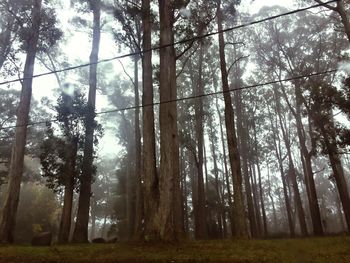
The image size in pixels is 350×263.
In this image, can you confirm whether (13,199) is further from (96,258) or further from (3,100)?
(3,100)

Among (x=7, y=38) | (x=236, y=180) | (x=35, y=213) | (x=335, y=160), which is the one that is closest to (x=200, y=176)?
(x=335, y=160)

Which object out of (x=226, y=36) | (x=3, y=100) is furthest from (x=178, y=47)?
(x=3, y=100)

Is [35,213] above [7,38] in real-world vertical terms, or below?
below

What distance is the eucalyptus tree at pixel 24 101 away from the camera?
12344mm

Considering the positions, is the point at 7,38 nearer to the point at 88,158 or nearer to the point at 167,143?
the point at 88,158

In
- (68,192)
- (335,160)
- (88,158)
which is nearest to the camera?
Result: (68,192)

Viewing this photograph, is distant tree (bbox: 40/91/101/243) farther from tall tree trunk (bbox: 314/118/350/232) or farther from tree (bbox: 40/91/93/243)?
tall tree trunk (bbox: 314/118/350/232)

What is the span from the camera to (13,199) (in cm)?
1277

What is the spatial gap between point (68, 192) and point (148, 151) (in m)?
6.13

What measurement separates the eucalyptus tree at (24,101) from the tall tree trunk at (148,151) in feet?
13.0

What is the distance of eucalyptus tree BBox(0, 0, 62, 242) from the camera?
40.5ft

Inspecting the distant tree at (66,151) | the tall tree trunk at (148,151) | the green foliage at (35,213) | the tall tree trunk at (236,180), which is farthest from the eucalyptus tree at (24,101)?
the green foliage at (35,213)

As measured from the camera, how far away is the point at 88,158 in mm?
14961

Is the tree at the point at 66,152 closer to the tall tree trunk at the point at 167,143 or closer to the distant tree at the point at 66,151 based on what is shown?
the distant tree at the point at 66,151
